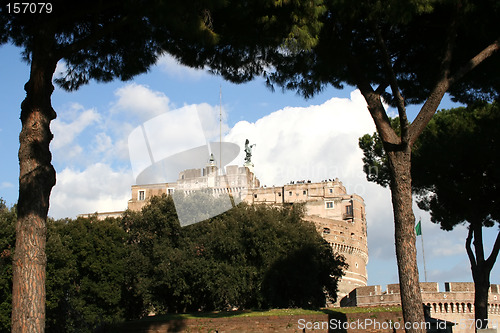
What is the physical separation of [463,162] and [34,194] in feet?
43.5

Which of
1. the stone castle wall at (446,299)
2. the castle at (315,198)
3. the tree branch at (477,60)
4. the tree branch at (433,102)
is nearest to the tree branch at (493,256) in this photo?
the tree branch at (477,60)

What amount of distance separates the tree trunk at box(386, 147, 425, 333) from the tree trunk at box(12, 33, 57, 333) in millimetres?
5427

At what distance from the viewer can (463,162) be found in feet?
54.2

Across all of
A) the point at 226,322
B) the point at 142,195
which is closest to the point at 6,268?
the point at 226,322

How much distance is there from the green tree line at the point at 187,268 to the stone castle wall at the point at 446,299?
4.55m

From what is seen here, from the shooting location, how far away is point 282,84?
11.3 m

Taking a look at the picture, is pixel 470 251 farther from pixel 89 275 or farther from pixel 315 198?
pixel 315 198

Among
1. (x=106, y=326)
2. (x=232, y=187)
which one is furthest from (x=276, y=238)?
(x=232, y=187)

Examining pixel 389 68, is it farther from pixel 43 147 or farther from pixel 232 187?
pixel 232 187

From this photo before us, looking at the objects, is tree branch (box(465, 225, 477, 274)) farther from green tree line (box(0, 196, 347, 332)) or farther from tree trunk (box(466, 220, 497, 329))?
green tree line (box(0, 196, 347, 332))

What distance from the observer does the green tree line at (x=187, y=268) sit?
2498 cm

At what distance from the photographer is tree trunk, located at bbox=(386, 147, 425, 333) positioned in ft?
27.6

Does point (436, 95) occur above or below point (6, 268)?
above

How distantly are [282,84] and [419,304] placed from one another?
525cm
